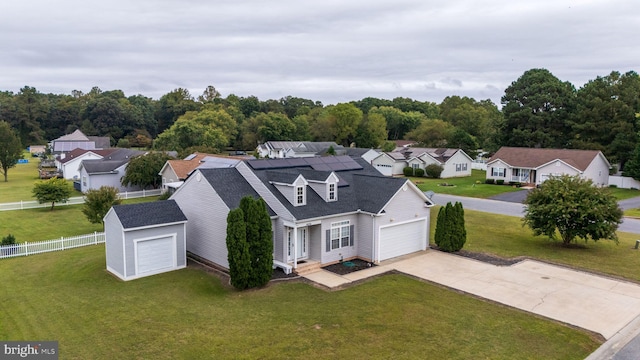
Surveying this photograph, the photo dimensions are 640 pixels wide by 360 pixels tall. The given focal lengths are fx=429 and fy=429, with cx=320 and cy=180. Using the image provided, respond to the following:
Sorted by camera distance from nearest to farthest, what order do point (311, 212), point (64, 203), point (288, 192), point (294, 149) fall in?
point (311, 212) < point (288, 192) < point (64, 203) < point (294, 149)

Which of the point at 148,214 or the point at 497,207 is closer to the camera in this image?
the point at 148,214

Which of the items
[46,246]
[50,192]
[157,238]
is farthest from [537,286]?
[50,192]

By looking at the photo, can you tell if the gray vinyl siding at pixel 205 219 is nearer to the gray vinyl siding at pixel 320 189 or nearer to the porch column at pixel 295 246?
the porch column at pixel 295 246

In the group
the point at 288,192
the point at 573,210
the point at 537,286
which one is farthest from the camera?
the point at 573,210

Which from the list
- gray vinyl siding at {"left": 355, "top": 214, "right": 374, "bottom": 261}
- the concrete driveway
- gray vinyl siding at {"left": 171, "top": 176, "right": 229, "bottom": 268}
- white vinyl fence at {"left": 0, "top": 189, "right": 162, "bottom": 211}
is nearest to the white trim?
gray vinyl siding at {"left": 171, "top": 176, "right": 229, "bottom": 268}

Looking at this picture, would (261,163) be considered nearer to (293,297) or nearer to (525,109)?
(293,297)

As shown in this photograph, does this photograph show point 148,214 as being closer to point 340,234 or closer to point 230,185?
point 230,185
